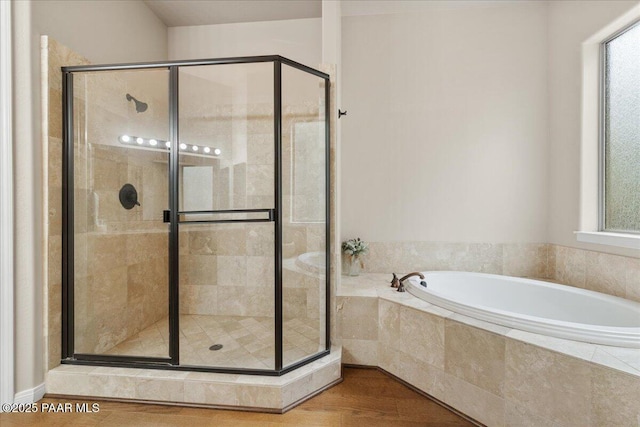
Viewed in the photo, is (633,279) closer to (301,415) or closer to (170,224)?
(301,415)

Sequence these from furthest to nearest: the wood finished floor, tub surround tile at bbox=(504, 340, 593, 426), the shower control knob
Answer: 1. the shower control knob
2. the wood finished floor
3. tub surround tile at bbox=(504, 340, 593, 426)

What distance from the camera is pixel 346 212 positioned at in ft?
8.52

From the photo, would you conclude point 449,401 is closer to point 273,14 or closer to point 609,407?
point 609,407

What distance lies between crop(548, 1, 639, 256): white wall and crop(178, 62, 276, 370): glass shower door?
88.0 inches

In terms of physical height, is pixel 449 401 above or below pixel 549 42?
below

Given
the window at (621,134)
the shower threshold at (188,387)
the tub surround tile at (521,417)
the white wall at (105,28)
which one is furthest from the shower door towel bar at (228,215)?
the window at (621,134)

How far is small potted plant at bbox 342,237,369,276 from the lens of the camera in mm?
2412

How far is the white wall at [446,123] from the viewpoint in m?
2.42

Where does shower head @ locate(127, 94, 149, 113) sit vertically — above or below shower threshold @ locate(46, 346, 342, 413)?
above

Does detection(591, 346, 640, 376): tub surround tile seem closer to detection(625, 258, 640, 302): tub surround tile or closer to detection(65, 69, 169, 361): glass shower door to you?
detection(625, 258, 640, 302): tub surround tile

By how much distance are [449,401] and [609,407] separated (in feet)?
2.31

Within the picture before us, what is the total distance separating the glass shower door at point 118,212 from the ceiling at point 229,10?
42.6 inches

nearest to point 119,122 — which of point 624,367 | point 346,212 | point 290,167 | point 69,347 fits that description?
point 290,167

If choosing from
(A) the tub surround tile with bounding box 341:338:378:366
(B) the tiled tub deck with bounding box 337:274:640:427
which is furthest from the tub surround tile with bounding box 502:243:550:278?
(A) the tub surround tile with bounding box 341:338:378:366
